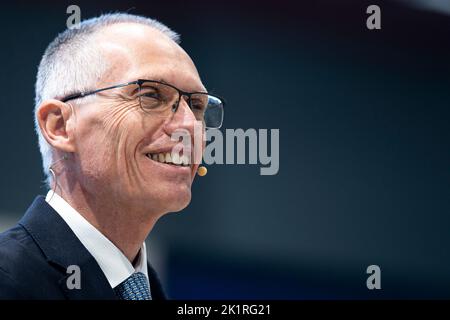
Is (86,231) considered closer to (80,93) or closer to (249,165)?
(80,93)

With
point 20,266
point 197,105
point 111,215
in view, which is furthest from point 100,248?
point 197,105

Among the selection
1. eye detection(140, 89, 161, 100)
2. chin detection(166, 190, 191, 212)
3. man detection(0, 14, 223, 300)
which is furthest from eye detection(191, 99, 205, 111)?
chin detection(166, 190, 191, 212)

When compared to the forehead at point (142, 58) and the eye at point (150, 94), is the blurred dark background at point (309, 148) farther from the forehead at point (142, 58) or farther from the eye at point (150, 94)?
the eye at point (150, 94)

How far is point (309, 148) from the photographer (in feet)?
8.34

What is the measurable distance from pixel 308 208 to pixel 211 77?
0.64 metres

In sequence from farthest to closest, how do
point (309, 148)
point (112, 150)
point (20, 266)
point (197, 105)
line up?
point (309, 148), point (197, 105), point (112, 150), point (20, 266)

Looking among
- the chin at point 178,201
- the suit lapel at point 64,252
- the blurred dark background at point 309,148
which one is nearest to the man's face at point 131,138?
the chin at point 178,201

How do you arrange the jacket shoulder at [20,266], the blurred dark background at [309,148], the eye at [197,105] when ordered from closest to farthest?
1. the jacket shoulder at [20,266]
2. the eye at [197,105]
3. the blurred dark background at [309,148]

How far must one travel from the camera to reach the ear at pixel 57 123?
5.07 ft

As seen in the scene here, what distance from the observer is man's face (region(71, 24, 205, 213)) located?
150 centimetres

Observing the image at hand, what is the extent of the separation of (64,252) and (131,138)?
30 centimetres

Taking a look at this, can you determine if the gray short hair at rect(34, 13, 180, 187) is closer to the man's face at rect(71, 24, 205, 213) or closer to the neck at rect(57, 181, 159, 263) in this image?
the man's face at rect(71, 24, 205, 213)

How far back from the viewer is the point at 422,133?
2.70 m

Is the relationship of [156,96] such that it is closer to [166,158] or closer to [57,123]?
[166,158]
